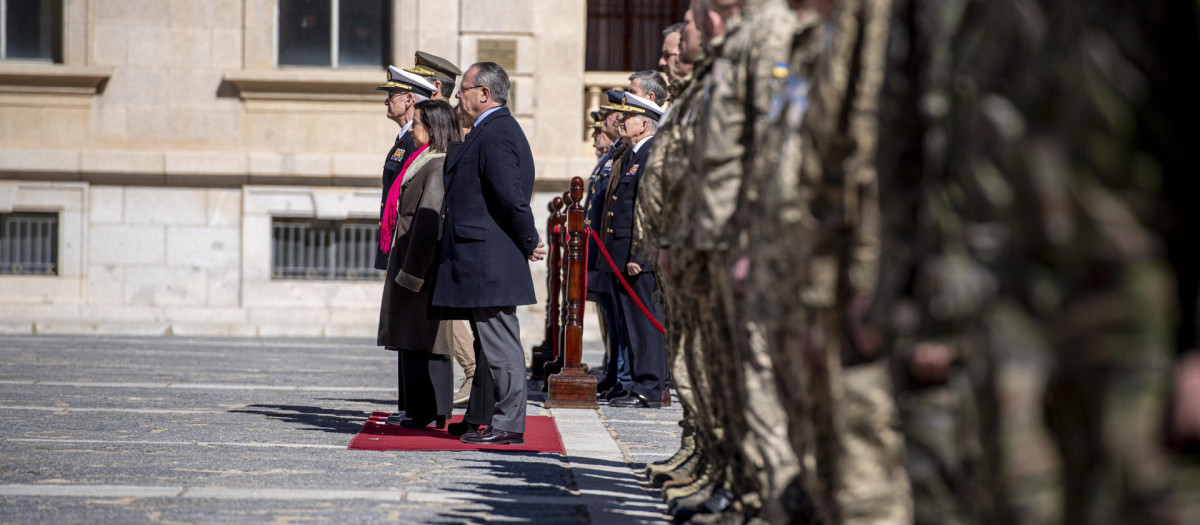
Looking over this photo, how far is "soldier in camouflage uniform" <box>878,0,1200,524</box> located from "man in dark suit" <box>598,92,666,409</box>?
21.5ft

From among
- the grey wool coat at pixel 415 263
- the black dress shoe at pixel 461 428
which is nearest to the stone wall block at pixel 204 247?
the grey wool coat at pixel 415 263

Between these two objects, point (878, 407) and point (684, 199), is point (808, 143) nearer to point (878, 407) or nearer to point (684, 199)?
point (878, 407)

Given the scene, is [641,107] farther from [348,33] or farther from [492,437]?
[348,33]

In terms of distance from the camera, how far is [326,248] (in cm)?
1595

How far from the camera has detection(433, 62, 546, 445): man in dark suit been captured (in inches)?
270

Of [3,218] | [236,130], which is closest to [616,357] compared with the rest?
[236,130]

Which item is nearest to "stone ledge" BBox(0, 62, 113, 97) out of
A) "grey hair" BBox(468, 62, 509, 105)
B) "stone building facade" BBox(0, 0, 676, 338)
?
"stone building facade" BBox(0, 0, 676, 338)

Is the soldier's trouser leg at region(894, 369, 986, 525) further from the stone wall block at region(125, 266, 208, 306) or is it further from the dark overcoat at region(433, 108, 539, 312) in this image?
the stone wall block at region(125, 266, 208, 306)

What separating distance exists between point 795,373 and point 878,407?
46 centimetres

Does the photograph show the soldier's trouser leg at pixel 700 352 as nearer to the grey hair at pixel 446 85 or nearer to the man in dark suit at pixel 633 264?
the man in dark suit at pixel 633 264

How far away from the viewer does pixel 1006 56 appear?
1892mm

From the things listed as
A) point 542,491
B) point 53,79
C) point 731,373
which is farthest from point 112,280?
point 731,373

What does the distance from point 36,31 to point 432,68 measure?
8999 millimetres

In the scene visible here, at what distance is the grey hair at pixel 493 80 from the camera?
7.19m
